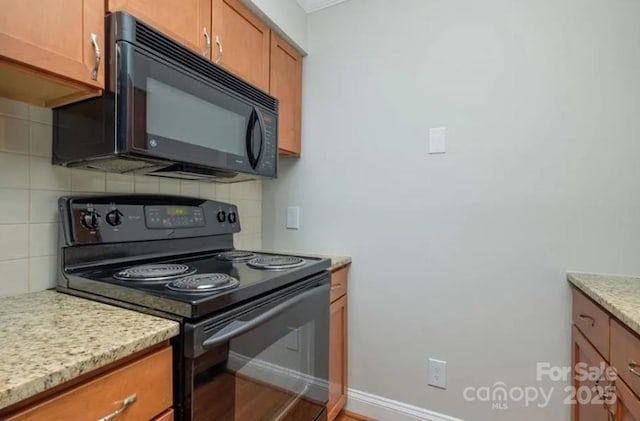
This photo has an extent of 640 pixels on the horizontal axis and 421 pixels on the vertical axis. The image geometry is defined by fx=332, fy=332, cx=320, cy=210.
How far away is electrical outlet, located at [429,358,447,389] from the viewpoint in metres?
1.63

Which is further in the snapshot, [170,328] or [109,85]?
[109,85]

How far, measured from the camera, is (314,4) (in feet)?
6.41

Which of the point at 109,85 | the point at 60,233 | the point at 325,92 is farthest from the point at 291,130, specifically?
the point at 60,233

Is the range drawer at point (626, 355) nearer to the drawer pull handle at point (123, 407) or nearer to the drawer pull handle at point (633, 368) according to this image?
the drawer pull handle at point (633, 368)

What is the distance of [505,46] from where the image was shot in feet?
4.99

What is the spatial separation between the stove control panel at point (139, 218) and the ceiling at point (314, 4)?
127 centimetres

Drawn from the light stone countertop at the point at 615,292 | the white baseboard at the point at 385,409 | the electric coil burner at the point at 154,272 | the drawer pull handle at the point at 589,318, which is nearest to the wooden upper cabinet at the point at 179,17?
the electric coil burner at the point at 154,272

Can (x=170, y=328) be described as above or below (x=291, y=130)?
below

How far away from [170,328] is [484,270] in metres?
1.38

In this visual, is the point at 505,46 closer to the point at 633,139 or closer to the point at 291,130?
the point at 633,139

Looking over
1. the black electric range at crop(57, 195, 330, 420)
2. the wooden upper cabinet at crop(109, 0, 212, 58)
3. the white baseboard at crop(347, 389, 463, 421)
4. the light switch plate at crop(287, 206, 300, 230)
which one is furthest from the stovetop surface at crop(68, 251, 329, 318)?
the white baseboard at crop(347, 389, 463, 421)

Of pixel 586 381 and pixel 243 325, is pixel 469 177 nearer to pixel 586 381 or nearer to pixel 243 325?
pixel 586 381

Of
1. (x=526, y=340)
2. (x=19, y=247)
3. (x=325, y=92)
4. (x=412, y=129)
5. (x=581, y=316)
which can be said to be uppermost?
(x=325, y=92)

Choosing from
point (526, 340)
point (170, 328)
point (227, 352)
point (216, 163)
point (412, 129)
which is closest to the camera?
point (170, 328)
